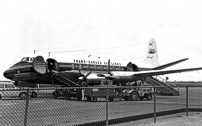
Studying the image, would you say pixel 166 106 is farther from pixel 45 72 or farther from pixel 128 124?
pixel 45 72

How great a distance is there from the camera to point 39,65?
2519 centimetres

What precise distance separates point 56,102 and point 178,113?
830cm

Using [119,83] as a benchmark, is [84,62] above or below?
above

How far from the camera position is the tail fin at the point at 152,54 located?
46.5 meters

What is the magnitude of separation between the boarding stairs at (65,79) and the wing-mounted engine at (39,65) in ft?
3.74

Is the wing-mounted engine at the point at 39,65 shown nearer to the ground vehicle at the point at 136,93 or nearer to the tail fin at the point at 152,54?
the ground vehicle at the point at 136,93

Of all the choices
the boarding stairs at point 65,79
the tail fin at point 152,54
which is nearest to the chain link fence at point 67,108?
the boarding stairs at point 65,79

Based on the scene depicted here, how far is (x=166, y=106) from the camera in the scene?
12938 mm

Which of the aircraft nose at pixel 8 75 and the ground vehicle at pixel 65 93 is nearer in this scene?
the ground vehicle at pixel 65 93

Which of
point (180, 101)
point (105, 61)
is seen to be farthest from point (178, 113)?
point (105, 61)

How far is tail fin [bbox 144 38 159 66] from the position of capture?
46.5 metres

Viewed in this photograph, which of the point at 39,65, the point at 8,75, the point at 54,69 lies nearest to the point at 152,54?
the point at 54,69

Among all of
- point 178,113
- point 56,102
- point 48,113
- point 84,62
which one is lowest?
point 178,113

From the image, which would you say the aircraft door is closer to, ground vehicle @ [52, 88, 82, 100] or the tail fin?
ground vehicle @ [52, 88, 82, 100]
